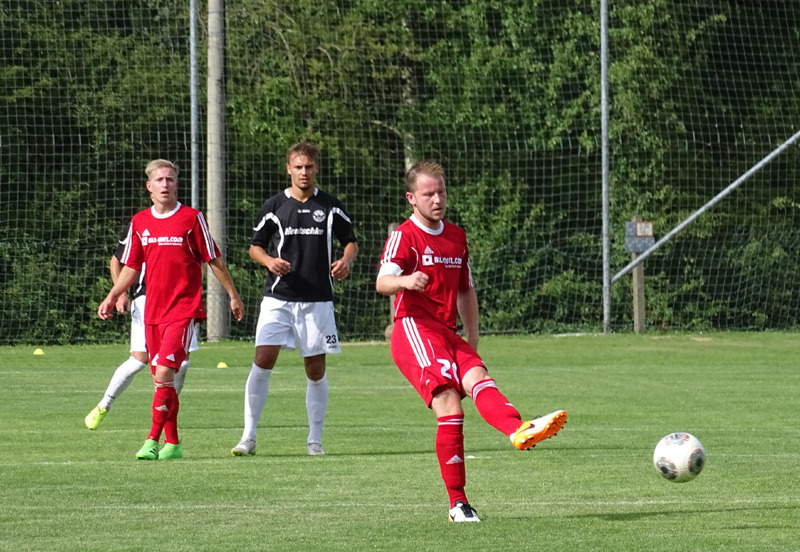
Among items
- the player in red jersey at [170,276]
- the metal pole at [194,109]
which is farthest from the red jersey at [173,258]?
the metal pole at [194,109]

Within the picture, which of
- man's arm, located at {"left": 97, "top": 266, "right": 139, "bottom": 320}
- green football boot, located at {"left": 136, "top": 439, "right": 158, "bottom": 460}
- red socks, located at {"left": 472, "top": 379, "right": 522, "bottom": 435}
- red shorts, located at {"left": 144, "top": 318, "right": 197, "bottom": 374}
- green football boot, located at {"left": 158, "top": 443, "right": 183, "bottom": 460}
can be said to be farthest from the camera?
man's arm, located at {"left": 97, "top": 266, "right": 139, "bottom": 320}

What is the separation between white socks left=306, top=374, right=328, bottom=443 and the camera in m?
10.0

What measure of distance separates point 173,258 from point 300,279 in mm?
870

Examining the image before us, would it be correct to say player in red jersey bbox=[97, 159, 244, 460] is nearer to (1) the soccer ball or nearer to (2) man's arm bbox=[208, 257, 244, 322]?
(2) man's arm bbox=[208, 257, 244, 322]

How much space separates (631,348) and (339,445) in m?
11.3

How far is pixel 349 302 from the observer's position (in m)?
26.0

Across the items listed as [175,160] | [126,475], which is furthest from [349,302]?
[126,475]

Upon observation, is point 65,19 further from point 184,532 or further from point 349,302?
point 184,532

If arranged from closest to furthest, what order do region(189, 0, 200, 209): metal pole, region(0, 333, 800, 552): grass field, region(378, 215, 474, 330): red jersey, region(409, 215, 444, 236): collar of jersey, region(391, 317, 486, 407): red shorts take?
1. region(0, 333, 800, 552): grass field
2. region(391, 317, 486, 407): red shorts
3. region(378, 215, 474, 330): red jersey
4. region(409, 215, 444, 236): collar of jersey
5. region(189, 0, 200, 209): metal pole

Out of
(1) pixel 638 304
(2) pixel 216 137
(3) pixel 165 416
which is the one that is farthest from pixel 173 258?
(1) pixel 638 304

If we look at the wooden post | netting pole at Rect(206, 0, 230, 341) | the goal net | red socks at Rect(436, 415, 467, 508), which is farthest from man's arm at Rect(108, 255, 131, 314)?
the wooden post

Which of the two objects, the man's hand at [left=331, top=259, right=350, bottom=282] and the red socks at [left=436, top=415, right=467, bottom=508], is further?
the man's hand at [left=331, top=259, right=350, bottom=282]

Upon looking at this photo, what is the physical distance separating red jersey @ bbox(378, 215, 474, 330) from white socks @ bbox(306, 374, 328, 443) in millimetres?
2723

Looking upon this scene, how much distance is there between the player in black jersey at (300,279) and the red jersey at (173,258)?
0.40 meters
